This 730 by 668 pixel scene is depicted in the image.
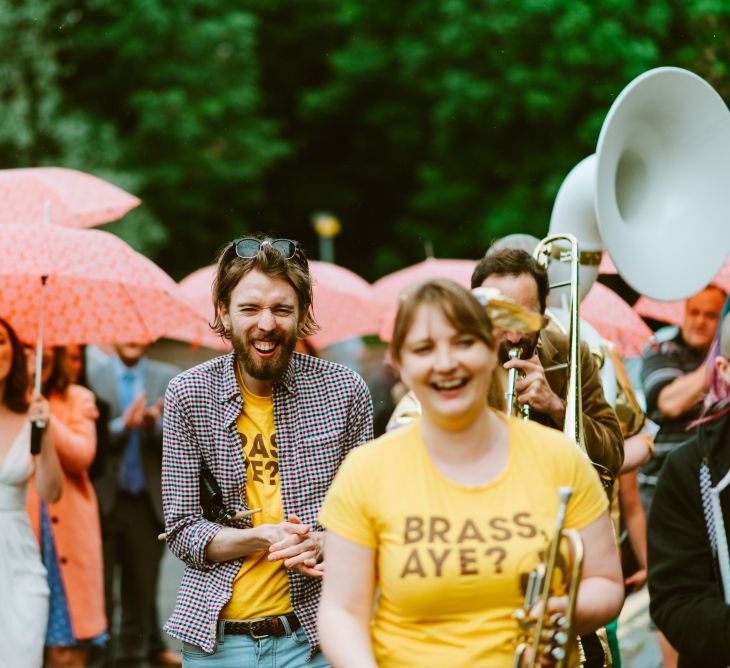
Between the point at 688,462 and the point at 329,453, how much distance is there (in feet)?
3.57

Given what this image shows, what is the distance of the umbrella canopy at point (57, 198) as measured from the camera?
6.52 m

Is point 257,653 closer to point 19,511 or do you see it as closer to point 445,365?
point 445,365

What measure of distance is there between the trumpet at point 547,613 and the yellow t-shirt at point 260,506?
3.83 ft

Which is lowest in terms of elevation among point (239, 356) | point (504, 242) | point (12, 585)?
point (12, 585)

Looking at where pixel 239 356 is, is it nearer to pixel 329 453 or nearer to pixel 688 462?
pixel 329 453

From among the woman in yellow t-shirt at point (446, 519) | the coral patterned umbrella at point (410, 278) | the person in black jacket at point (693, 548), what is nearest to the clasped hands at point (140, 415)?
the coral patterned umbrella at point (410, 278)

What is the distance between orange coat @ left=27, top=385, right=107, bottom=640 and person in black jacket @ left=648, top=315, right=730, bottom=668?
3401 millimetres

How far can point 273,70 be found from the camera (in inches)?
1291

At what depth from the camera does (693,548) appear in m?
4.05

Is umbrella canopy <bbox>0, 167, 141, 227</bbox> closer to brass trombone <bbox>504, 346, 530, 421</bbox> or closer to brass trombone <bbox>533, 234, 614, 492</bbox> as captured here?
brass trombone <bbox>533, 234, 614, 492</bbox>

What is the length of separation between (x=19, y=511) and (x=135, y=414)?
278 centimetres

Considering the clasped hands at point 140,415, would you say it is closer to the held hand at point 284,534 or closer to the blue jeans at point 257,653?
the blue jeans at point 257,653

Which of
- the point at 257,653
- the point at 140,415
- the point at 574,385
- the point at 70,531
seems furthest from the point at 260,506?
the point at 140,415

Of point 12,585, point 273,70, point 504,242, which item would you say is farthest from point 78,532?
point 273,70
